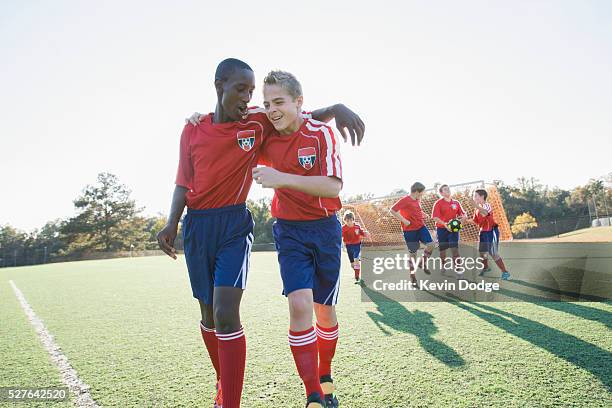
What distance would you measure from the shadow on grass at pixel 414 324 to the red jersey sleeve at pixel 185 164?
2.51 metres

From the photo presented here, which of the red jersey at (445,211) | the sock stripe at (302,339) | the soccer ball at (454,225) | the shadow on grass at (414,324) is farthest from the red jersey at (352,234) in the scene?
the sock stripe at (302,339)

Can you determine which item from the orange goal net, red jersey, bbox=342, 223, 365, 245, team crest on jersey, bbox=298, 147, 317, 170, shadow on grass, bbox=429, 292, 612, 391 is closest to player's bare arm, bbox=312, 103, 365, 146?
team crest on jersey, bbox=298, 147, 317, 170

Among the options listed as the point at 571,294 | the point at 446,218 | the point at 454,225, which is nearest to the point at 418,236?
the point at 446,218

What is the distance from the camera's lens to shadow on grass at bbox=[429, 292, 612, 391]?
3.11 metres

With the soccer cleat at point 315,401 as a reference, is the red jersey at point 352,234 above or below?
above

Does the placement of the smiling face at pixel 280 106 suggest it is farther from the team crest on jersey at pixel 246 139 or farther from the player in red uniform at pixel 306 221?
the team crest on jersey at pixel 246 139

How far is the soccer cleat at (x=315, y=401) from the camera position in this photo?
2355 mm

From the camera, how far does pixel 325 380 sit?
2799 mm

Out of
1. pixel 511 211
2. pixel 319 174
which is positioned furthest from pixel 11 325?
pixel 511 211

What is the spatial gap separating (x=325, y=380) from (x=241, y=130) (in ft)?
5.91

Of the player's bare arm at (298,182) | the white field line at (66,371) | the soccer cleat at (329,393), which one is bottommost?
the white field line at (66,371)

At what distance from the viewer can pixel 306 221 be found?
9.41 feet

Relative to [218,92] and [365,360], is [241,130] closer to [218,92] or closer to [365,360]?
[218,92]

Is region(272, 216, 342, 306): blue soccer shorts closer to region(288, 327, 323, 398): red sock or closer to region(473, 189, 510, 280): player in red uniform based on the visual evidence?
region(288, 327, 323, 398): red sock
